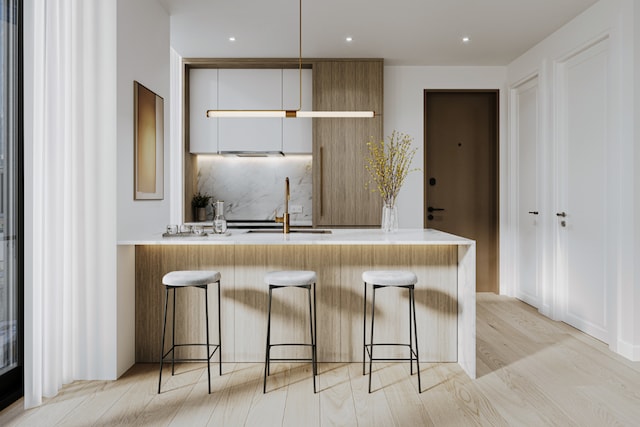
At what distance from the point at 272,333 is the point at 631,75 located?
326 centimetres

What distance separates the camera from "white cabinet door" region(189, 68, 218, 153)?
518cm

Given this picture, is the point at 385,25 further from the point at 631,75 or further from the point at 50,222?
the point at 50,222

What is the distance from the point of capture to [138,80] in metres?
3.26

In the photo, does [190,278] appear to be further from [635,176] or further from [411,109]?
→ [411,109]

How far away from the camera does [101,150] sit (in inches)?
115

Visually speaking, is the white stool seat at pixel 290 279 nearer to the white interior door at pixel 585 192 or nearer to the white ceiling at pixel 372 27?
the white ceiling at pixel 372 27

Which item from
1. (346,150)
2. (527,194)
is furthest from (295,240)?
(527,194)

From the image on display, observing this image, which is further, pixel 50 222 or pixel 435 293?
pixel 435 293

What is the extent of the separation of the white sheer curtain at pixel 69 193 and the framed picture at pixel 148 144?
0.96ft

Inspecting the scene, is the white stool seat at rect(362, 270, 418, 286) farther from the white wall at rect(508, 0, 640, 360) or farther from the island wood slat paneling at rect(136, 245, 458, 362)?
the white wall at rect(508, 0, 640, 360)

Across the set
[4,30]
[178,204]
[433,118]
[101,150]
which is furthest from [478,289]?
[4,30]

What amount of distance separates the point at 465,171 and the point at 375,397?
12.1ft

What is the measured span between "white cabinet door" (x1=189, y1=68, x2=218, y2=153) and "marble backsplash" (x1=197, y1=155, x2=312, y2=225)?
1.17 feet

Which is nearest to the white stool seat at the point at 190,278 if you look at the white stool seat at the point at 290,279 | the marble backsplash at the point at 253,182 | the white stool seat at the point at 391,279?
the white stool seat at the point at 290,279
